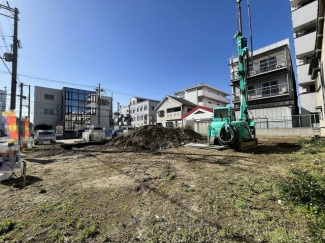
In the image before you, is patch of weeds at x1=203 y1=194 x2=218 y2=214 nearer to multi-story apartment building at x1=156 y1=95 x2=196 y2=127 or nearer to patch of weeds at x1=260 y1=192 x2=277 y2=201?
patch of weeds at x1=260 y1=192 x2=277 y2=201

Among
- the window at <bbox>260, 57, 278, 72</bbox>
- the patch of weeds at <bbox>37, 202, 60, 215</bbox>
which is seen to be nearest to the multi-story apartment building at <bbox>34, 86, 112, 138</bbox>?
the window at <bbox>260, 57, 278, 72</bbox>

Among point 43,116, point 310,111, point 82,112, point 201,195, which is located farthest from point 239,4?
point 43,116

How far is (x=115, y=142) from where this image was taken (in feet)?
40.4

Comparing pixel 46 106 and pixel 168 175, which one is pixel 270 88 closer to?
pixel 168 175

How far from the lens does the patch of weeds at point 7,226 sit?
2.22m

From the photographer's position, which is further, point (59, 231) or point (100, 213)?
point (100, 213)

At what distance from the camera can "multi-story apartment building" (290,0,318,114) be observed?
14.8 m

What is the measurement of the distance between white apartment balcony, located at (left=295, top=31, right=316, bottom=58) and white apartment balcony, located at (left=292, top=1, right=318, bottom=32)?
1.30 m

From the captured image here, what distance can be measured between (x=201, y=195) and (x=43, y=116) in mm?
33908

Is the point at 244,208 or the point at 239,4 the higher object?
the point at 239,4

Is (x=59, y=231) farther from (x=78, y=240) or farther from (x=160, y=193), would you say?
(x=160, y=193)

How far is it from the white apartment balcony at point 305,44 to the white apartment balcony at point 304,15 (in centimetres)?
130

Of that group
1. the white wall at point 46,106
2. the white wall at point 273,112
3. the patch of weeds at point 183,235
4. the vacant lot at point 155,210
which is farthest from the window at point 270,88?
the white wall at point 46,106

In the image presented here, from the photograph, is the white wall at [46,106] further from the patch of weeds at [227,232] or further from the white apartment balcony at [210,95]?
the patch of weeds at [227,232]
